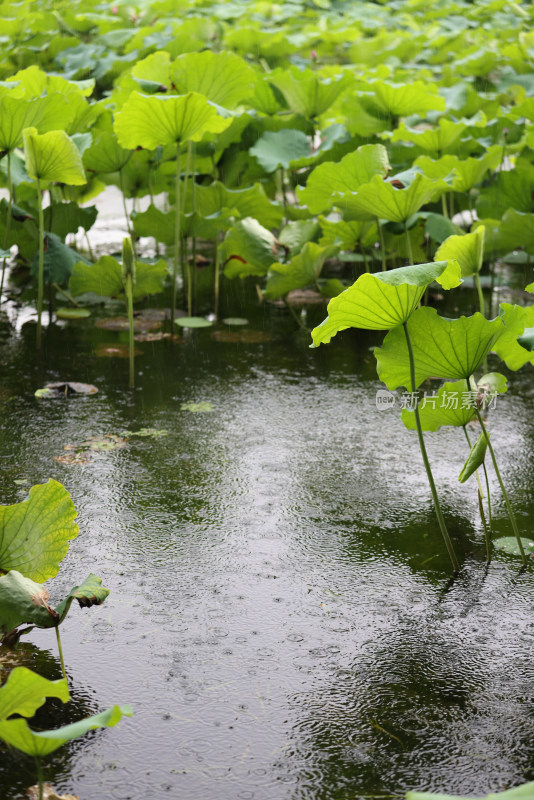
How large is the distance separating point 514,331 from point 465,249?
467mm

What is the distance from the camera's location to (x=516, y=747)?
3.99 ft

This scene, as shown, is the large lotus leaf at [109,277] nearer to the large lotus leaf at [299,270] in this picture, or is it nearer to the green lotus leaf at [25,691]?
the large lotus leaf at [299,270]

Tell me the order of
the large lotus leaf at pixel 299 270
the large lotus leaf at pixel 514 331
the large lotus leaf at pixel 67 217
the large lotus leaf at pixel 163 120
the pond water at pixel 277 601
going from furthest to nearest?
the large lotus leaf at pixel 67 217
the large lotus leaf at pixel 299 270
the large lotus leaf at pixel 163 120
the large lotus leaf at pixel 514 331
the pond water at pixel 277 601

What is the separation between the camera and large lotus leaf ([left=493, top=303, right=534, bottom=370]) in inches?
61.6

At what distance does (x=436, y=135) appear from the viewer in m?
3.21

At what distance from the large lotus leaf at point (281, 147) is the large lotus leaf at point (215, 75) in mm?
278

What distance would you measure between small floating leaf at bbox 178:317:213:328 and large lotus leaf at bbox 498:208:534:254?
1089 millimetres

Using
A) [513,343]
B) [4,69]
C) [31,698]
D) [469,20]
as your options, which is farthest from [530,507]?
[469,20]

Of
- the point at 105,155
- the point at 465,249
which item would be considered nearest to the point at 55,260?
the point at 105,155

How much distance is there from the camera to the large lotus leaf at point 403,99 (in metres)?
3.43

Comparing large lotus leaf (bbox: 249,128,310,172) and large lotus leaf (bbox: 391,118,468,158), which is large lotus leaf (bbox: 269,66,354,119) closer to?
large lotus leaf (bbox: 249,128,310,172)

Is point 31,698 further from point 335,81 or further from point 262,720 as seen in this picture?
point 335,81

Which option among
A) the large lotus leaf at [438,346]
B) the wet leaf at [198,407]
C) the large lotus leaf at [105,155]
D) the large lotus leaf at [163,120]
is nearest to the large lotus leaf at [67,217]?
the large lotus leaf at [105,155]

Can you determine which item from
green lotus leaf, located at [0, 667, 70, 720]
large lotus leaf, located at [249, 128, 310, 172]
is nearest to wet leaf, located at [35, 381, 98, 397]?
large lotus leaf, located at [249, 128, 310, 172]
